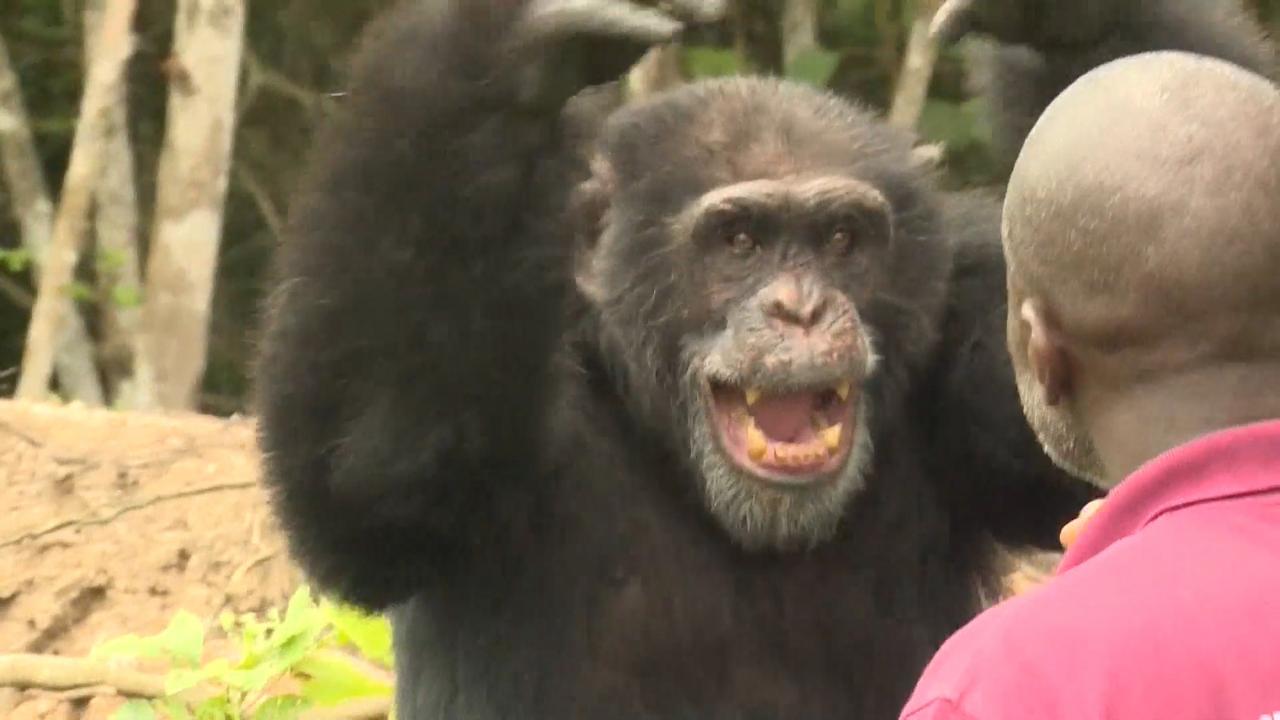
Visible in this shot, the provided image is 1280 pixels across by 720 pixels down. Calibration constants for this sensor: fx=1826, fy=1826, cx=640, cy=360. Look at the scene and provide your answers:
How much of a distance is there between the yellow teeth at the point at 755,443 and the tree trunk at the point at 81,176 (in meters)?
4.44

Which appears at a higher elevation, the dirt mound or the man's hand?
the man's hand

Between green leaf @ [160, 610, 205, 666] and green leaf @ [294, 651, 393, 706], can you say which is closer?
green leaf @ [160, 610, 205, 666]

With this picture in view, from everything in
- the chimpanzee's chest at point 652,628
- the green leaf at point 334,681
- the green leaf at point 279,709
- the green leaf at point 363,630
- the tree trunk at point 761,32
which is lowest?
the tree trunk at point 761,32

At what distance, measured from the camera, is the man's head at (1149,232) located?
6.16ft

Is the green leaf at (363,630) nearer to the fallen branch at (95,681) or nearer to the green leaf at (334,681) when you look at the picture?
the green leaf at (334,681)

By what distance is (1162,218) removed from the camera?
74.2 inches

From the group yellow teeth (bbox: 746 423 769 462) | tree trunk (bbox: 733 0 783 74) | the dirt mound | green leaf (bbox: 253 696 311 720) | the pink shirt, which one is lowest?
tree trunk (bbox: 733 0 783 74)

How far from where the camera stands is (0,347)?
37.4 feet

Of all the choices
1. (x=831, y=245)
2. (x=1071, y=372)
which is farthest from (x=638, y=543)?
(x=1071, y=372)

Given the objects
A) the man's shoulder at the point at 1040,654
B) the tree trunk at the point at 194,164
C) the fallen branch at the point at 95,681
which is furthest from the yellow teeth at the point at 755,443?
the tree trunk at the point at 194,164

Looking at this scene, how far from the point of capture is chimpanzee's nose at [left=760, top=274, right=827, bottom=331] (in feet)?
11.6

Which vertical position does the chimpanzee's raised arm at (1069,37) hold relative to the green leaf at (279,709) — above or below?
above

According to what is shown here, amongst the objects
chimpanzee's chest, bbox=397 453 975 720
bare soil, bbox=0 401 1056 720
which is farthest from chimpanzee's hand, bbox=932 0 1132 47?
bare soil, bbox=0 401 1056 720

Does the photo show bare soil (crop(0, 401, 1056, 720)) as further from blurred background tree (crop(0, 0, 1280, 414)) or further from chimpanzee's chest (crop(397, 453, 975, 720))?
blurred background tree (crop(0, 0, 1280, 414))
